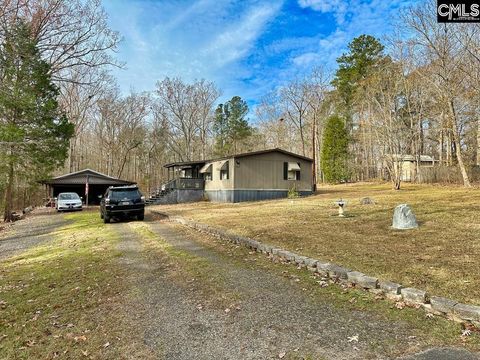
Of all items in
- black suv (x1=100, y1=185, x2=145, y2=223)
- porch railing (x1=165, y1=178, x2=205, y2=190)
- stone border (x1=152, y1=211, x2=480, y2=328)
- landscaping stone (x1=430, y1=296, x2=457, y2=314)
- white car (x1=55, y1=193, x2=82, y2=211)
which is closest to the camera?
stone border (x1=152, y1=211, x2=480, y2=328)

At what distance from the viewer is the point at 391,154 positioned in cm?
2511

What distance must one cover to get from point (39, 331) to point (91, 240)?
7330mm

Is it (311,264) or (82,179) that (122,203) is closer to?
(311,264)

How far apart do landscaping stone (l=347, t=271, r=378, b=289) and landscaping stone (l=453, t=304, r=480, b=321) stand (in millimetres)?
1147

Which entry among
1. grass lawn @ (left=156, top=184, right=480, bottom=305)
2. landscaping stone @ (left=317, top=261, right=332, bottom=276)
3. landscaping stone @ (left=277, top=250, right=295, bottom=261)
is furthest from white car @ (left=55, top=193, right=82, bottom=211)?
landscaping stone @ (left=317, top=261, right=332, bottom=276)

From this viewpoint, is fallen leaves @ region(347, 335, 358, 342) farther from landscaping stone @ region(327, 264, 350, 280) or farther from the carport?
the carport

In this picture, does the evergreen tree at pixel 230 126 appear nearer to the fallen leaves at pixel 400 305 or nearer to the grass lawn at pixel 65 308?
the grass lawn at pixel 65 308

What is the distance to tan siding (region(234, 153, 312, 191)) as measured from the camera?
23.8 meters

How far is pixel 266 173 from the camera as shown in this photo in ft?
81.0

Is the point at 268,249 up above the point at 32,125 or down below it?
below

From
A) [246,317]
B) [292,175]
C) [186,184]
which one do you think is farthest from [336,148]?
[246,317]

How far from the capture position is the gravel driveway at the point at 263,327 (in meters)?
3.26

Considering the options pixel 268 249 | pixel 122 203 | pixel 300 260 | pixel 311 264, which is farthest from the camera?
pixel 122 203

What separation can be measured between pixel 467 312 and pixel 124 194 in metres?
14.9
